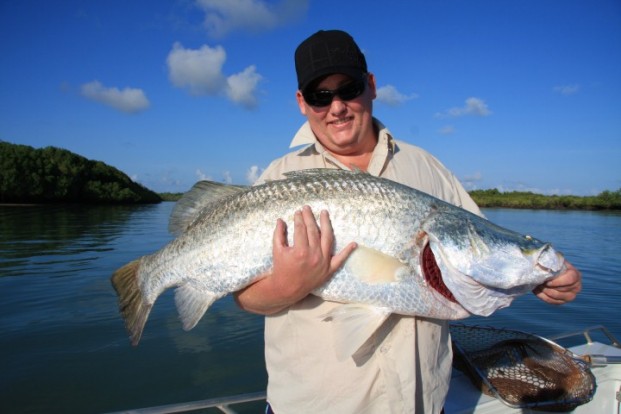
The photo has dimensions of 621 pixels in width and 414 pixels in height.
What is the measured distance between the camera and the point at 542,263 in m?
2.33

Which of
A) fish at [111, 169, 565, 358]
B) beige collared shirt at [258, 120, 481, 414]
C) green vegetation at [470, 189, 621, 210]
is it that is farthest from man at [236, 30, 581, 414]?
green vegetation at [470, 189, 621, 210]

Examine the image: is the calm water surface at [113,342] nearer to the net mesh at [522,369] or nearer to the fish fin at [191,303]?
the net mesh at [522,369]

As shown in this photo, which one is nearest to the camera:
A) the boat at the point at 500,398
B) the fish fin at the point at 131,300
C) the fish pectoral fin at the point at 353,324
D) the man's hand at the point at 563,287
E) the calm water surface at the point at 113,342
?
the fish pectoral fin at the point at 353,324

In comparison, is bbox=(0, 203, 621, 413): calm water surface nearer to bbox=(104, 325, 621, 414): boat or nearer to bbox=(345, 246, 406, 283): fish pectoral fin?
bbox=(104, 325, 621, 414): boat

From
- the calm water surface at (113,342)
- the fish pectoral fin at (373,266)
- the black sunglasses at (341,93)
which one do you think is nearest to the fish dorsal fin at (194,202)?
the black sunglasses at (341,93)

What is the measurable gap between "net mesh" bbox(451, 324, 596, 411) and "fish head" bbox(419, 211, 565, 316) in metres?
1.80

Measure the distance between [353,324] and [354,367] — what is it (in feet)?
0.85

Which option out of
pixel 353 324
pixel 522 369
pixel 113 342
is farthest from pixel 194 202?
pixel 113 342

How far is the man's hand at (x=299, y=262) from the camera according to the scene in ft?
7.33

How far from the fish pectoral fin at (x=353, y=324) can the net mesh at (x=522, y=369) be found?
7.12 ft

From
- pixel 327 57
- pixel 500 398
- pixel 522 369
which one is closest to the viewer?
pixel 327 57

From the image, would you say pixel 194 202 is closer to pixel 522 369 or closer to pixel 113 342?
pixel 522 369

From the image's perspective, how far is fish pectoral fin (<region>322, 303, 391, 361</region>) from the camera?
218 centimetres

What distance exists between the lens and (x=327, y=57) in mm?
2580
